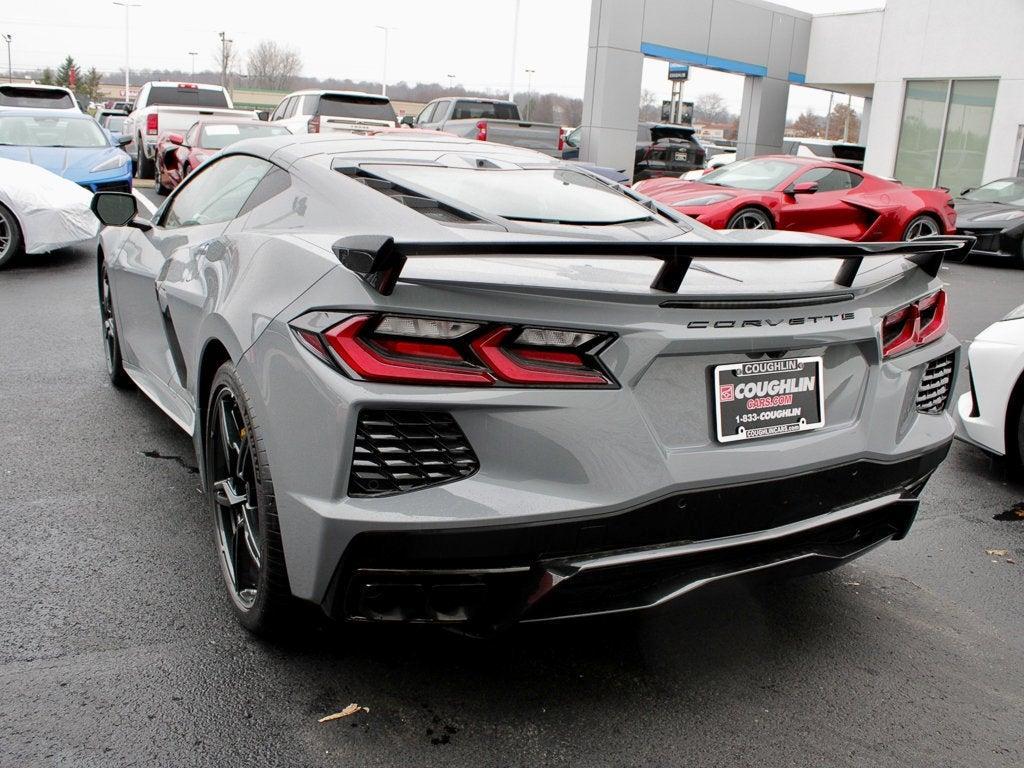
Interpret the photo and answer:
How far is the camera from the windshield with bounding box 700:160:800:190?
517 inches

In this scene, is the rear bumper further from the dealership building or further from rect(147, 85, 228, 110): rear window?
rect(147, 85, 228, 110): rear window

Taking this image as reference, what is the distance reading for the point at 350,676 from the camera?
2.66 m

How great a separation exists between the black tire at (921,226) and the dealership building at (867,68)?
8.95m

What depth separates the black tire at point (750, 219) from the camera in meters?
12.3

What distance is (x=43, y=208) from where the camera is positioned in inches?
374

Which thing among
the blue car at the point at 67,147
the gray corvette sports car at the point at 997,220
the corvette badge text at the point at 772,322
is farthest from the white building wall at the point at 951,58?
the corvette badge text at the point at 772,322

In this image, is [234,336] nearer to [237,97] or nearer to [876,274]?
[876,274]

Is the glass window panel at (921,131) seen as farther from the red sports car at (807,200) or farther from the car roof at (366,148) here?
the car roof at (366,148)

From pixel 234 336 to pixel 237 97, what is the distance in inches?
3104

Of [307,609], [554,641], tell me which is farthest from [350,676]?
[554,641]

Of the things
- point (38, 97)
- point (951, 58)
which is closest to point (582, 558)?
point (38, 97)

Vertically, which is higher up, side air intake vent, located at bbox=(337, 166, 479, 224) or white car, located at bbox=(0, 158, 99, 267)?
side air intake vent, located at bbox=(337, 166, 479, 224)

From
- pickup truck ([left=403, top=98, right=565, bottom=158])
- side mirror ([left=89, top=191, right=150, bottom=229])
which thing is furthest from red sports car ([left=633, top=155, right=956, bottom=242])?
side mirror ([left=89, top=191, right=150, bottom=229])

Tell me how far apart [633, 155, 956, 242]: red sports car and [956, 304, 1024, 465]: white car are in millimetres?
7647
